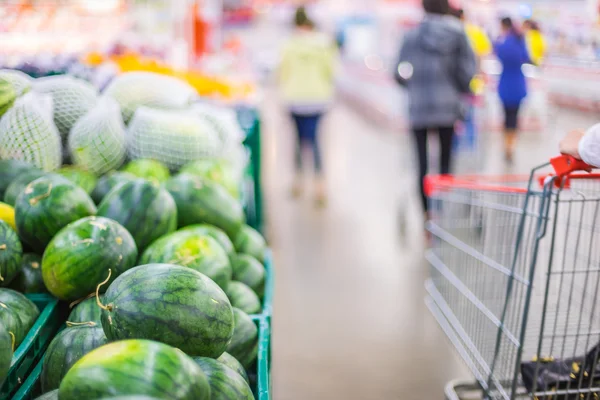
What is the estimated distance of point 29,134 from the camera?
1992mm

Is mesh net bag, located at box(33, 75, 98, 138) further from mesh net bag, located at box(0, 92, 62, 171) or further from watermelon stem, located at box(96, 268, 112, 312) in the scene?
watermelon stem, located at box(96, 268, 112, 312)

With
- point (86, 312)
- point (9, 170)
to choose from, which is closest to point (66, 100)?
point (9, 170)

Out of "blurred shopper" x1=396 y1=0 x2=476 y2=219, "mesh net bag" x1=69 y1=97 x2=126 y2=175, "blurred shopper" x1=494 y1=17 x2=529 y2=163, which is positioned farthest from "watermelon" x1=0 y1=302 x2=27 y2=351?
"blurred shopper" x1=494 y1=17 x2=529 y2=163

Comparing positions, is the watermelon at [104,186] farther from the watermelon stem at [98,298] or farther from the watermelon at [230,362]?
the watermelon at [230,362]

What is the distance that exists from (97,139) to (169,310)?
4.07 feet

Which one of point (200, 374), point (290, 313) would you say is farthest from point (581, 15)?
point (200, 374)

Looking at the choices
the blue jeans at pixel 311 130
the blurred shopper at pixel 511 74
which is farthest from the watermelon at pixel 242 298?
the blurred shopper at pixel 511 74

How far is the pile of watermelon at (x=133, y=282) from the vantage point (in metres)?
0.94

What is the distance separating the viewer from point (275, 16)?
896 inches

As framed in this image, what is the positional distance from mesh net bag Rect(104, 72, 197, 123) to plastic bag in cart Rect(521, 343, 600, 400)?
1839 mm

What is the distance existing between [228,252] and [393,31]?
13782 millimetres

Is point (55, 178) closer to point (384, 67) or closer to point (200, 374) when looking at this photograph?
point (200, 374)

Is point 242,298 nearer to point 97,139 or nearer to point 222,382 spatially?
point 222,382

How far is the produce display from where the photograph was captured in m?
0.99
